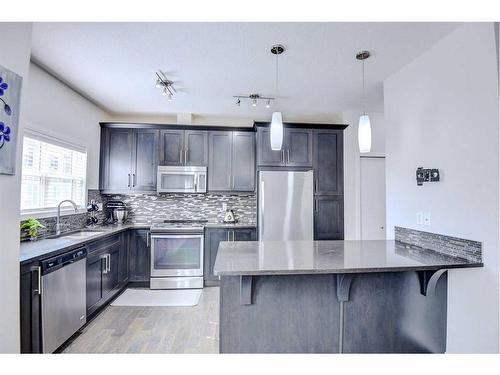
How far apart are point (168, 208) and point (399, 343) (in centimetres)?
347

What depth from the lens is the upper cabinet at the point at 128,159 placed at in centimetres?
398

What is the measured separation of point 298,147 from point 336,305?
252cm

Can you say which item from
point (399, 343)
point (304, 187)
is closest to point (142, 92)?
point (304, 187)

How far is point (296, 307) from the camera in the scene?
1.83 metres

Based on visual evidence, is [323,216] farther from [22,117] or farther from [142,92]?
[22,117]

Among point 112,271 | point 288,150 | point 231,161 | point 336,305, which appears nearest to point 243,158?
point 231,161

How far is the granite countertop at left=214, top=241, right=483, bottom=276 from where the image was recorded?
155 cm

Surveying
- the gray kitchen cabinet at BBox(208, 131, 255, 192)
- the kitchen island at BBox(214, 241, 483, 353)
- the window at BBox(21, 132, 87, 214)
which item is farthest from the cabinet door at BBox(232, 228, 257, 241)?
the window at BBox(21, 132, 87, 214)

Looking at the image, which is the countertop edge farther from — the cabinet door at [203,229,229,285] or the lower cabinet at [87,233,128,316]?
the cabinet door at [203,229,229,285]

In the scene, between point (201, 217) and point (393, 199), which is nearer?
point (393, 199)

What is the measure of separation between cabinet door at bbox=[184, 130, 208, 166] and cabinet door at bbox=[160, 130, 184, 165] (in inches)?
3.1

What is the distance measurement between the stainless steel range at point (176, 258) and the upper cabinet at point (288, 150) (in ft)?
4.65

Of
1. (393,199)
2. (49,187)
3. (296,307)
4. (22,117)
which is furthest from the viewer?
(49,187)

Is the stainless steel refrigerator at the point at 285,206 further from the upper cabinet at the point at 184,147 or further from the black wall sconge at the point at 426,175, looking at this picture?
the black wall sconge at the point at 426,175
